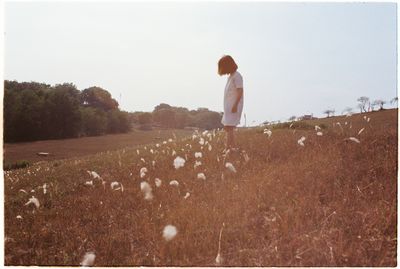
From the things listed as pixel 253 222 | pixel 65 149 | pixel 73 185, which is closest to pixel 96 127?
pixel 65 149

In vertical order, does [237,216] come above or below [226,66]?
below

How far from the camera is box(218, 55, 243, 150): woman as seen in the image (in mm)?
8992

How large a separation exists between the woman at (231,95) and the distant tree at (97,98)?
7131 mm

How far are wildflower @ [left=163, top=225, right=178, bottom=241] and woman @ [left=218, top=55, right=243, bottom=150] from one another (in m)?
3.97

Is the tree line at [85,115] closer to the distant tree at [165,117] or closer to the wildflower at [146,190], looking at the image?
the distant tree at [165,117]

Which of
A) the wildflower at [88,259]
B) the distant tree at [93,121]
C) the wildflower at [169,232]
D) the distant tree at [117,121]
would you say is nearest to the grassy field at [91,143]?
the distant tree at [117,121]

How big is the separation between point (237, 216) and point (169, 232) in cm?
102

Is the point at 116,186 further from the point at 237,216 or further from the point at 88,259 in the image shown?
the point at 237,216

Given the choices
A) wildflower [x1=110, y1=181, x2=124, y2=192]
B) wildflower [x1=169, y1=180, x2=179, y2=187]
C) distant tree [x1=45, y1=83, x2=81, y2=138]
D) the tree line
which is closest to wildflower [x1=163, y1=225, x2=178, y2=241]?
wildflower [x1=169, y1=180, x2=179, y2=187]

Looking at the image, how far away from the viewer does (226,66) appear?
9.00m

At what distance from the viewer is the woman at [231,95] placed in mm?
8992

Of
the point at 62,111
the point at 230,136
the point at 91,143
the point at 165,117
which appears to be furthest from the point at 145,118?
the point at 230,136

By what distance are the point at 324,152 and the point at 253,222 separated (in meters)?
3.25

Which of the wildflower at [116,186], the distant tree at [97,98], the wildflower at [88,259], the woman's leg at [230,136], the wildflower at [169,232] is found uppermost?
the distant tree at [97,98]
